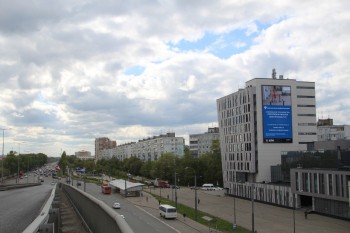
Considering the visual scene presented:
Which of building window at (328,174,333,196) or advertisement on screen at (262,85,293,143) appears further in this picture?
advertisement on screen at (262,85,293,143)

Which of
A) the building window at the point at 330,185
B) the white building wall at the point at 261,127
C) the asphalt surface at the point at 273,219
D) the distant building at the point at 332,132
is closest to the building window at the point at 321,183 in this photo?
the building window at the point at 330,185

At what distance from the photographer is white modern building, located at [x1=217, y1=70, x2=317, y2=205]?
3920 inches

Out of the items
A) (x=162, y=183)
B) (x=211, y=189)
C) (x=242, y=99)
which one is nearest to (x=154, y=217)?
(x=242, y=99)

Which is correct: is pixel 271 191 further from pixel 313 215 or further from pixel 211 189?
pixel 211 189

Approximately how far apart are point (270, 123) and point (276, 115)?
2453 mm

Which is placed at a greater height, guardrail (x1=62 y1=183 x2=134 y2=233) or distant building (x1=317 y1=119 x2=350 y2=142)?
distant building (x1=317 y1=119 x2=350 y2=142)

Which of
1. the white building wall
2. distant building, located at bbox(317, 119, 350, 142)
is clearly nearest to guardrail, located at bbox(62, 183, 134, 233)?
the white building wall

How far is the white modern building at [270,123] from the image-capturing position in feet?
327

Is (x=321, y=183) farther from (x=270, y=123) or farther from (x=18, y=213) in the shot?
(x=18, y=213)

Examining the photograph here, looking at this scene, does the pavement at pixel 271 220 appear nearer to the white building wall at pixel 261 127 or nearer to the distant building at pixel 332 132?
the white building wall at pixel 261 127

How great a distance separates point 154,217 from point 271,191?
31735mm

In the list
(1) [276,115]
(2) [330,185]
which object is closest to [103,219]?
(2) [330,185]

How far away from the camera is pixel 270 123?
99.6 meters

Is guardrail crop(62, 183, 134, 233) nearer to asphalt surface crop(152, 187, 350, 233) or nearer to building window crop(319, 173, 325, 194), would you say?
asphalt surface crop(152, 187, 350, 233)
